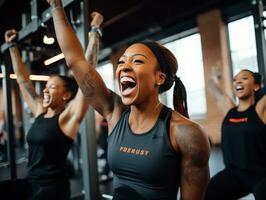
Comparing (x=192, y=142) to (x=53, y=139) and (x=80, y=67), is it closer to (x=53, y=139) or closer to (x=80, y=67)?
(x=80, y=67)

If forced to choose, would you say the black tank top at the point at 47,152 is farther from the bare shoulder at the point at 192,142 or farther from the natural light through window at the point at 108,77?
the bare shoulder at the point at 192,142

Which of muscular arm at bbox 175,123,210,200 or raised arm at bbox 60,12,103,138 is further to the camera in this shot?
raised arm at bbox 60,12,103,138

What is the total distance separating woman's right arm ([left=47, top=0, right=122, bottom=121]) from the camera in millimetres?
1166

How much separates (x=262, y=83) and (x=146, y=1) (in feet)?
8.86

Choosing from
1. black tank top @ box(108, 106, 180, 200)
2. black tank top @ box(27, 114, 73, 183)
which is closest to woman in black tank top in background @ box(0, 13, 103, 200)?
black tank top @ box(27, 114, 73, 183)

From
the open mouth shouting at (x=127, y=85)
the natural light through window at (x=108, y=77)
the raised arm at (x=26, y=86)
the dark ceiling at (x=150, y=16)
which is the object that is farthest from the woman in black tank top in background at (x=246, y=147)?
the dark ceiling at (x=150, y=16)

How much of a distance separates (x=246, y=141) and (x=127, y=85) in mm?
1260

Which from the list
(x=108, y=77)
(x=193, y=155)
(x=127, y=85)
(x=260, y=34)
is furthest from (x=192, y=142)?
(x=260, y=34)

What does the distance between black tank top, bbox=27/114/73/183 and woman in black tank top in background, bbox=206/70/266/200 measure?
1.07 m

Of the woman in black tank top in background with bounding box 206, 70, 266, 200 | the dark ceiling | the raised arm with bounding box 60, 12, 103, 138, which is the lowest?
the woman in black tank top in background with bounding box 206, 70, 266, 200

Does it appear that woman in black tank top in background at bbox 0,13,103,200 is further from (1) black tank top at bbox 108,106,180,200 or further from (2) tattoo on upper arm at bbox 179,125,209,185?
(2) tattoo on upper arm at bbox 179,125,209,185

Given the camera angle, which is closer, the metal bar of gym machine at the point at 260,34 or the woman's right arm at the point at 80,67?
the woman's right arm at the point at 80,67

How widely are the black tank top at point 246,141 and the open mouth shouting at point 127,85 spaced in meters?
1.22

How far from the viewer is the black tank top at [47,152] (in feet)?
5.17
